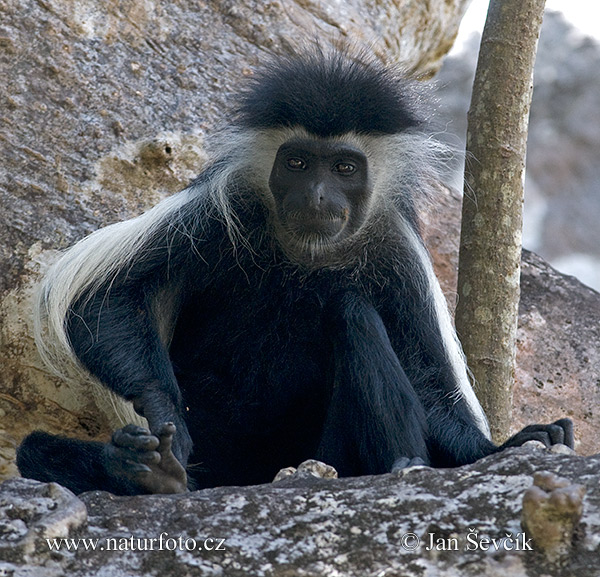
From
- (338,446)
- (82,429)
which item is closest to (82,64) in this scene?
(82,429)

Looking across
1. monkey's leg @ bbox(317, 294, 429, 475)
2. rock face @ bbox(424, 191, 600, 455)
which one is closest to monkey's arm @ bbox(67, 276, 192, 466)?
monkey's leg @ bbox(317, 294, 429, 475)

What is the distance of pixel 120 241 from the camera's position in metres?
3.00

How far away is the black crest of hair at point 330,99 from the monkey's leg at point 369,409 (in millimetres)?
678

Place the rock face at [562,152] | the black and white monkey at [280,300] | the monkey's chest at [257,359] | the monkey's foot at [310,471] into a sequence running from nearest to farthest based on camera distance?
the monkey's foot at [310,471], the black and white monkey at [280,300], the monkey's chest at [257,359], the rock face at [562,152]

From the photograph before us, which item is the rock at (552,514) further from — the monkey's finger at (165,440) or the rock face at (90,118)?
the rock face at (90,118)

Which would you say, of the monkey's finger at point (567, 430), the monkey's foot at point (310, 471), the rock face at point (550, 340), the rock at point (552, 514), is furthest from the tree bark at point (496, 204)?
the rock at point (552, 514)

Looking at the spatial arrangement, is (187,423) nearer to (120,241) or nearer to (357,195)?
(120,241)

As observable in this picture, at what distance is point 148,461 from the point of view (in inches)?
88.2

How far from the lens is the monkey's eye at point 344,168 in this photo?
3.01 m

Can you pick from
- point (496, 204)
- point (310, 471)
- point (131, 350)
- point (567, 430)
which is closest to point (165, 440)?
point (310, 471)

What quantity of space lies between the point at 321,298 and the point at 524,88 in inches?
41.0

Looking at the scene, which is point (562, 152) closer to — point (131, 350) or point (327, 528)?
point (131, 350)

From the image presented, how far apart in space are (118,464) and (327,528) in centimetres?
65

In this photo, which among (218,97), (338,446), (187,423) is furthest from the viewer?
(218,97)
